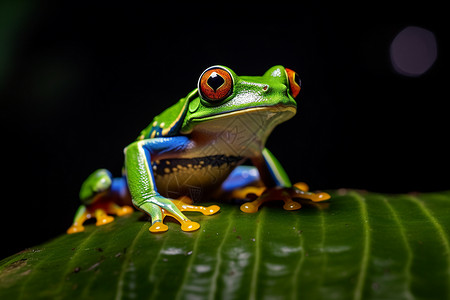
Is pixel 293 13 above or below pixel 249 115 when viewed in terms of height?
above

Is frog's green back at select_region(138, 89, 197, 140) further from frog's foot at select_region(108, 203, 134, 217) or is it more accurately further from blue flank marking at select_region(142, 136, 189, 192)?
frog's foot at select_region(108, 203, 134, 217)

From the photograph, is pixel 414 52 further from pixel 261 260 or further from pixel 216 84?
pixel 261 260

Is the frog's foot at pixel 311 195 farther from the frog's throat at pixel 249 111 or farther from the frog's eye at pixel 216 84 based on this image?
the frog's eye at pixel 216 84

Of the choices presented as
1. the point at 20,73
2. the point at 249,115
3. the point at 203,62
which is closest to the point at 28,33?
the point at 20,73

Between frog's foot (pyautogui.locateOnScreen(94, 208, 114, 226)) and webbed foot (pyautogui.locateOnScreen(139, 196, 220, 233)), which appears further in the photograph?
frog's foot (pyautogui.locateOnScreen(94, 208, 114, 226))

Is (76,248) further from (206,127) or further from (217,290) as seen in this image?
(206,127)

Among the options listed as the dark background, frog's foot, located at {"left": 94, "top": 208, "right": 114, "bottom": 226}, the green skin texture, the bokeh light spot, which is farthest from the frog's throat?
the bokeh light spot

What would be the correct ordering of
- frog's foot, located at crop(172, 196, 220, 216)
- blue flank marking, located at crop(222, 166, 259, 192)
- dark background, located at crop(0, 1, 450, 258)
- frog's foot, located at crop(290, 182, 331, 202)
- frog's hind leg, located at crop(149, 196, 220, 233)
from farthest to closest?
dark background, located at crop(0, 1, 450, 258) < blue flank marking, located at crop(222, 166, 259, 192) < frog's foot, located at crop(290, 182, 331, 202) < frog's foot, located at crop(172, 196, 220, 216) < frog's hind leg, located at crop(149, 196, 220, 233)
